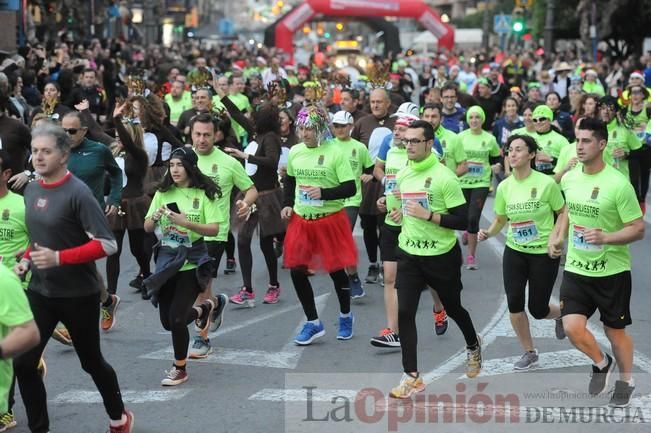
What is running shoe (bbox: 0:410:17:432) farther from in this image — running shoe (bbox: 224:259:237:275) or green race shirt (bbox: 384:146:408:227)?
running shoe (bbox: 224:259:237:275)

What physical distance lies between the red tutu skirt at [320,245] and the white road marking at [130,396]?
5.66 ft

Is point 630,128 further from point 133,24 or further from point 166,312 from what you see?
point 133,24

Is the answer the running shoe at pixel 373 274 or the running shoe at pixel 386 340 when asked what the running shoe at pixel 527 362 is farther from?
the running shoe at pixel 373 274

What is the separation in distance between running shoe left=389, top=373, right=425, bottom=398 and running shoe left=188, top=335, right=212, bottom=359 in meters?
1.88

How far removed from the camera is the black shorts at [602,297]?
7578 millimetres

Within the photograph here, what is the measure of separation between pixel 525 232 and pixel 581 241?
2.93 ft

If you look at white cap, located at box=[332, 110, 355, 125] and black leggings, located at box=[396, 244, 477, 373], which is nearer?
black leggings, located at box=[396, 244, 477, 373]

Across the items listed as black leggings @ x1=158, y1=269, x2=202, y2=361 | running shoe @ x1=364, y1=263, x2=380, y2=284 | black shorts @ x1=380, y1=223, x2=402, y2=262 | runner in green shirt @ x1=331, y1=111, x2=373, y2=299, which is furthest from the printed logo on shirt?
running shoe @ x1=364, y1=263, x2=380, y2=284

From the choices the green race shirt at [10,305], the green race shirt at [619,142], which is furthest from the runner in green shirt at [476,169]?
the green race shirt at [10,305]

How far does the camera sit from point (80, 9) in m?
40.6

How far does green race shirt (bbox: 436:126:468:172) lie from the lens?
11969 mm

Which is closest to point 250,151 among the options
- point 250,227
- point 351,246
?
point 250,227

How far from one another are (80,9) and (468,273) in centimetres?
3034

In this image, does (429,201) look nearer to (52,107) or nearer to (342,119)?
(342,119)
